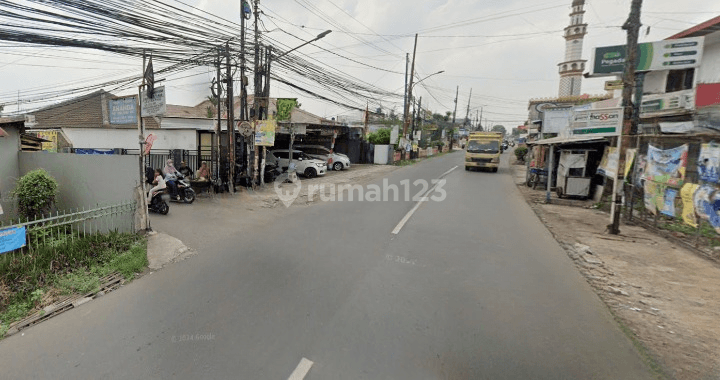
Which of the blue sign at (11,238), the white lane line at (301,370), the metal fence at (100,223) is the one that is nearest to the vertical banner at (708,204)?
the white lane line at (301,370)

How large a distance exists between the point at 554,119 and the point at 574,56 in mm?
24917

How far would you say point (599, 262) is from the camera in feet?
19.1

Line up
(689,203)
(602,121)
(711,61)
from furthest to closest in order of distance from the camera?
(711,61) < (602,121) < (689,203)

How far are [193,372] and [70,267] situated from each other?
12.7 ft

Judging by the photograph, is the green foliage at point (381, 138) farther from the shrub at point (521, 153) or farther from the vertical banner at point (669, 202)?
the vertical banner at point (669, 202)

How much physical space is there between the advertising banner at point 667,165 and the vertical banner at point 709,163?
610mm

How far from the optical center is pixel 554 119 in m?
18.4

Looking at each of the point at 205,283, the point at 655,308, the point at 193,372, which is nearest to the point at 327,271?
the point at 205,283

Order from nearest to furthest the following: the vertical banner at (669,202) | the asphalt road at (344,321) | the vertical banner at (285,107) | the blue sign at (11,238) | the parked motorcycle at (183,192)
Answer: the asphalt road at (344,321) < the blue sign at (11,238) < the vertical banner at (669,202) < the parked motorcycle at (183,192) < the vertical banner at (285,107)

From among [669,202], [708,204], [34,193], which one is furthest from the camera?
[669,202]

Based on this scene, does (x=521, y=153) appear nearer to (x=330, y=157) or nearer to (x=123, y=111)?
(x=330, y=157)

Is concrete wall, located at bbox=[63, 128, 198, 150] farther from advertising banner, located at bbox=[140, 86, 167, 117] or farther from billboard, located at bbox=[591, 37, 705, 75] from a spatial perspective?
billboard, located at bbox=[591, 37, 705, 75]

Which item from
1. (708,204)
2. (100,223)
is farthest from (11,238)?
(708,204)

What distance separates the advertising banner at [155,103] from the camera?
6590 millimetres
